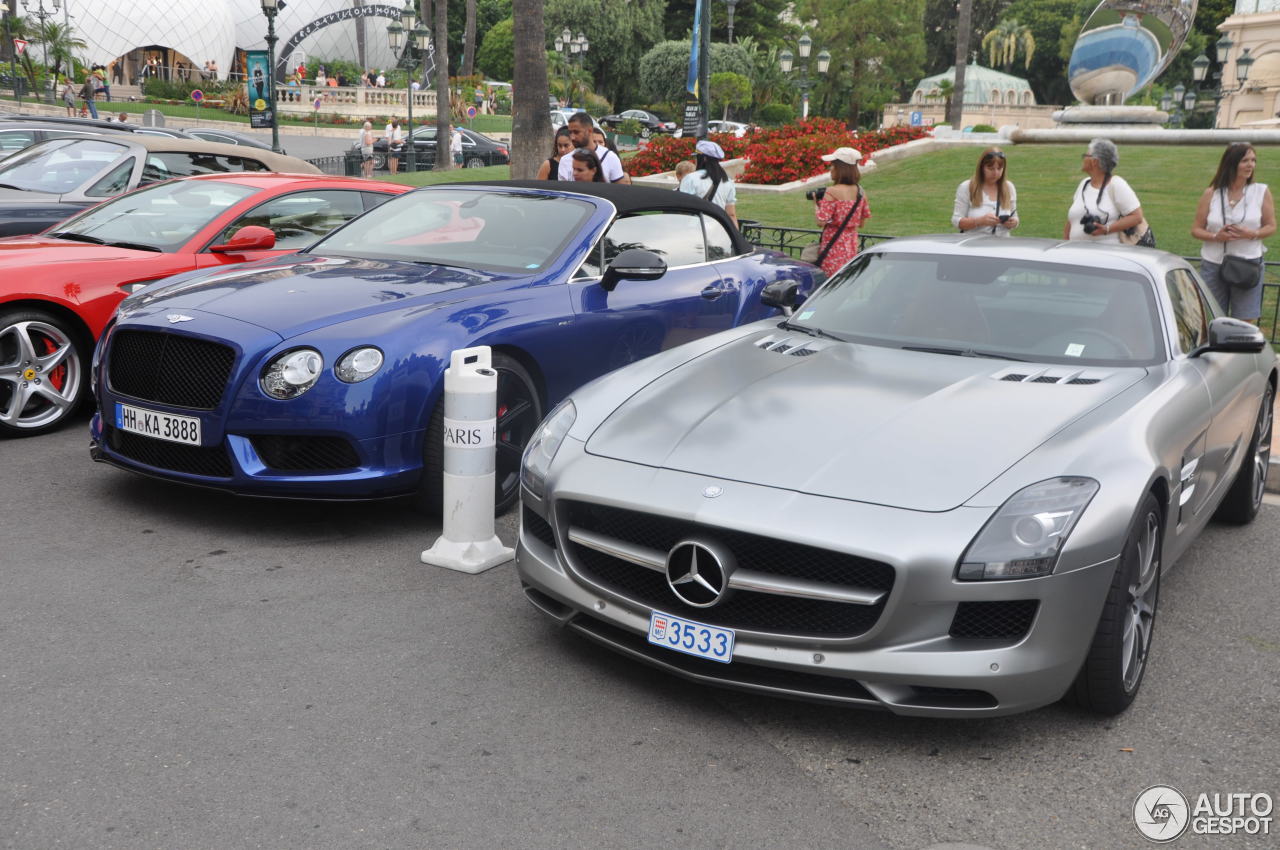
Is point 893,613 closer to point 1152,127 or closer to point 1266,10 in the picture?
point 1152,127

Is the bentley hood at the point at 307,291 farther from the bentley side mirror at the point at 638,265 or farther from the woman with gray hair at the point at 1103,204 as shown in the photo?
the woman with gray hair at the point at 1103,204

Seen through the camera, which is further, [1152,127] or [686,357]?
[1152,127]

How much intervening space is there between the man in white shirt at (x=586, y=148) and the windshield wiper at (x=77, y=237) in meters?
4.00

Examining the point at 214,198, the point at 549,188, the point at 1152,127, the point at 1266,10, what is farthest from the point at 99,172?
the point at 1266,10

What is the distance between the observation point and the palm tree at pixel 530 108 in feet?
53.6

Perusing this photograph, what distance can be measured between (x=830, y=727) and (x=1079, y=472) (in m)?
1.06

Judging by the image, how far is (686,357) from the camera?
4801mm

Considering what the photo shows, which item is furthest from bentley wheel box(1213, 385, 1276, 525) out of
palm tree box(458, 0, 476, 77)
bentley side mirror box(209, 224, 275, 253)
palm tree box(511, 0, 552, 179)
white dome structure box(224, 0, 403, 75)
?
white dome structure box(224, 0, 403, 75)

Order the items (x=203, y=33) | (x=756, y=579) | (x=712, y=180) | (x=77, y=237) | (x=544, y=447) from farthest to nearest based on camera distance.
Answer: (x=203, y=33) < (x=712, y=180) < (x=77, y=237) < (x=544, y=447) < (x=756, y=579)

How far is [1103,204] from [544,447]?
559 centimetres

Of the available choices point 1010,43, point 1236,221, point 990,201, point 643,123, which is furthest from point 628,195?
point 1010,43

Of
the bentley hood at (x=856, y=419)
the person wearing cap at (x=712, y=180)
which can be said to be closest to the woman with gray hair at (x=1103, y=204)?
the person wearing cap at (x=712, y=180)

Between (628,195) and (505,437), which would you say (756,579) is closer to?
(505,437)

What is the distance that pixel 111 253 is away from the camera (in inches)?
281
